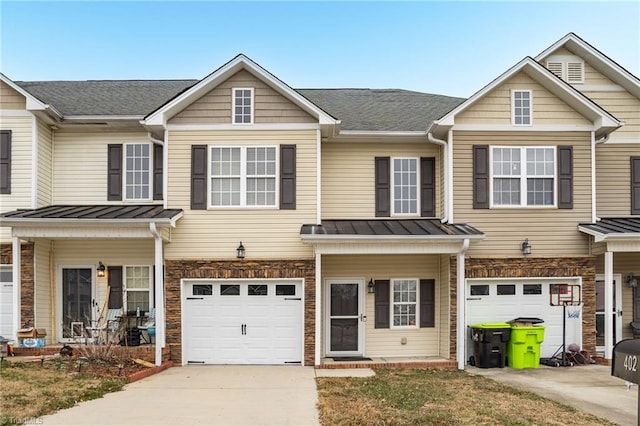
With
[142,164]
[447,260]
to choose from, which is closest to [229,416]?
[447,260]

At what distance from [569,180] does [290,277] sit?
7.19 metres

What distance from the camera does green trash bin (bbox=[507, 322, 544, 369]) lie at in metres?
14.0

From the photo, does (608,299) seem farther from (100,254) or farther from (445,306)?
(100,254)

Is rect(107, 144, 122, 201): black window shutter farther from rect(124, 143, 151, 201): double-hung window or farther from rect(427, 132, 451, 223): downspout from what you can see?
rect(427, 132, 451, 223): downspout

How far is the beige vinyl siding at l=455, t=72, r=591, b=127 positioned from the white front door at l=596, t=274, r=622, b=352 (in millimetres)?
4482

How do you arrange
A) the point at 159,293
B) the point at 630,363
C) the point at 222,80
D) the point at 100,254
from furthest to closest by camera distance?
the point at 100,254 < the point at 222,80 < the point at 159,293 < the point at 630,363

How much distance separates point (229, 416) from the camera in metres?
9.02

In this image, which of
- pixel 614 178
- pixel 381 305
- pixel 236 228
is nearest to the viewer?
pixel 236 228

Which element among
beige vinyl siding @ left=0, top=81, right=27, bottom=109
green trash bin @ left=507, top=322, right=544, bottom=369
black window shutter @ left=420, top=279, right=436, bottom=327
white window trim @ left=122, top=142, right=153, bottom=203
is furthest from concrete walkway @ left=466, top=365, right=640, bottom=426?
beige vinyl siding @ left=0, top=81, right=27, bottom=109

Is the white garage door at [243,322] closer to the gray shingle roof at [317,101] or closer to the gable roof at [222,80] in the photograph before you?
the gable roof at [222,80]

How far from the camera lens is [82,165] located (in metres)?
16.0

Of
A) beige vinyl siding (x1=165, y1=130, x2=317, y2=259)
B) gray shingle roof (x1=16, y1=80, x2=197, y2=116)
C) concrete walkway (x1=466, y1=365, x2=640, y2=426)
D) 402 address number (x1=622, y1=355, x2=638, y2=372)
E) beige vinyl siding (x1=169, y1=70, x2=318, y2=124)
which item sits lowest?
concrete walkway (x1=466, y1=365, x2=640, y2=426)

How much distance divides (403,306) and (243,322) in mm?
4093

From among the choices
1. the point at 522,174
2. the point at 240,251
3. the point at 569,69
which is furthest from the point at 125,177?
the point at 569,69
